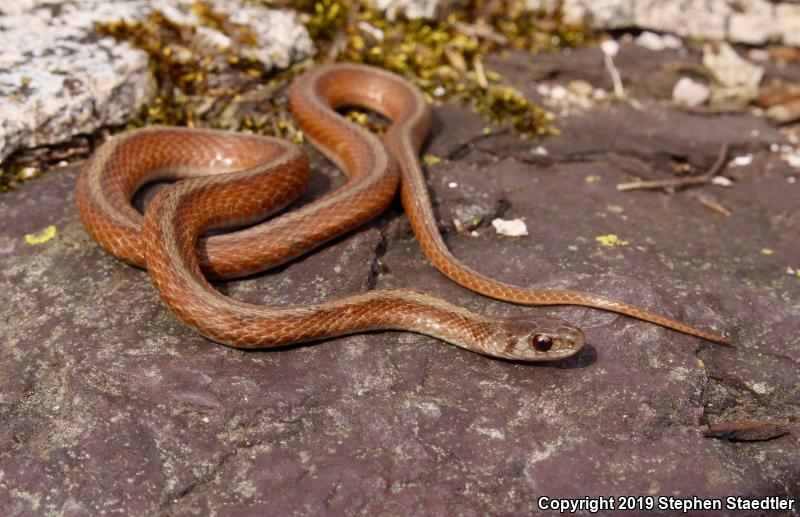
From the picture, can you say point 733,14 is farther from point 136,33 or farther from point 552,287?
point 136,33

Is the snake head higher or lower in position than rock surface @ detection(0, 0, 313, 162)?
lower

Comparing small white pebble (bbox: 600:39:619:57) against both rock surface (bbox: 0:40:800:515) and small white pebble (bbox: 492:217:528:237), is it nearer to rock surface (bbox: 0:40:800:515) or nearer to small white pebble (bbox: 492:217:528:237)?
rock surface (bbox: 0:40:800:515)

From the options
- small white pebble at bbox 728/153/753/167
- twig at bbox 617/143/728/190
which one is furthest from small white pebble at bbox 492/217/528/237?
small white pebble at bbox 728/153/753/167

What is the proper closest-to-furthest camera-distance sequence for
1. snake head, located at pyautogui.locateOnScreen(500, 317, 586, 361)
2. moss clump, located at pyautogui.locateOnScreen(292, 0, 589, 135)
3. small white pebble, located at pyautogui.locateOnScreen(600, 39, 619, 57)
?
1. snake head, located at pyautogui.locateOnScreen(500, 317, 586, 361)
2. moss clump, located at pyautogui.locateOnScreen(292, 0, 589, 135)
3. small white pebble, located at pyautogui.locateOnScreen(600, 39, 619, 57)

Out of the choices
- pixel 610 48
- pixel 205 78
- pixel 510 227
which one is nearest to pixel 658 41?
pixel 610 48

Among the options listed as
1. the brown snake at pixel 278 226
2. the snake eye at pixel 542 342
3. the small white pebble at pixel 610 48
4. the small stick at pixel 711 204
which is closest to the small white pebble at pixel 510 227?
the brown snake at pixel 278 226

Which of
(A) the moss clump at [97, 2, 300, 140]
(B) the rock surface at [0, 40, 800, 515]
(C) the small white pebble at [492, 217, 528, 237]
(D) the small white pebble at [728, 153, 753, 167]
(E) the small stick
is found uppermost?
(A) the moss clump at [97, 2, 300, 140]

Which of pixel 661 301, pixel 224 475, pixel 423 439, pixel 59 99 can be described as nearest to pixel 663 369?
pixel 661 301

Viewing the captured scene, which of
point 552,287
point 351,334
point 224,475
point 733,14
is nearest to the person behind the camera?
point 224,475
